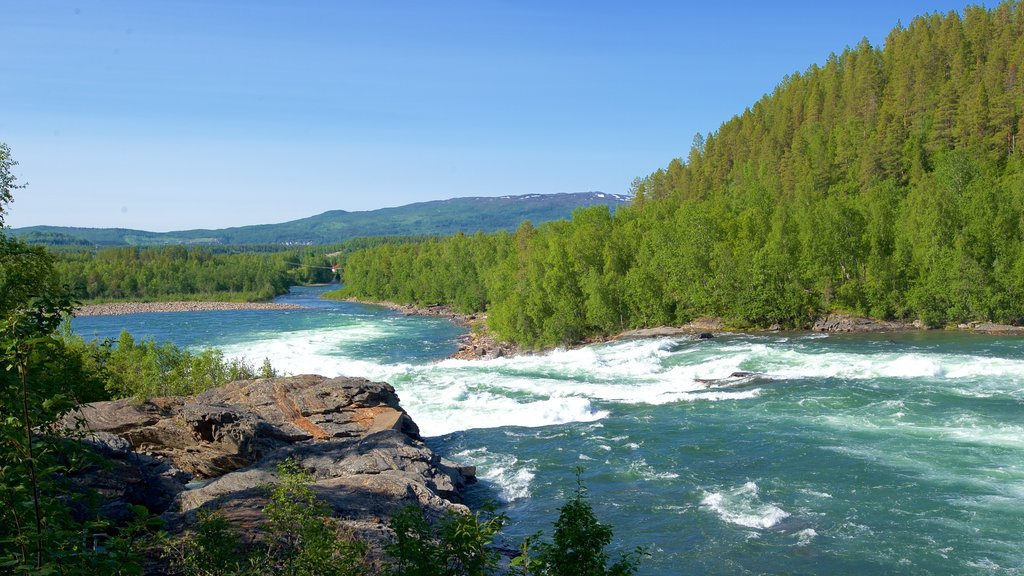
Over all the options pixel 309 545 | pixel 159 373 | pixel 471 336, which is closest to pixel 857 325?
pixel 471 336

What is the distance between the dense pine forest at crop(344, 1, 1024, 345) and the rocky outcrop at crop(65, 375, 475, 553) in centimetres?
3785

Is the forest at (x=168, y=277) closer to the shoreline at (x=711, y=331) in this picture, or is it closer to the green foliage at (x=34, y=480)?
the shoreline at (x=711, y=331)

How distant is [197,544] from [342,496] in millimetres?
9606

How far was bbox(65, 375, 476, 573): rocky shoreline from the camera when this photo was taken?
17.8m

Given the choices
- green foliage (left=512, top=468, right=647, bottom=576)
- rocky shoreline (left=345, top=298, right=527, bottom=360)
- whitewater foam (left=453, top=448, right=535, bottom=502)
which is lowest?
rocky shoreline (left=345, top=298, right=527, bottom=360)

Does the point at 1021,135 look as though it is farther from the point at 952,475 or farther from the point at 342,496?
the point at 342,496

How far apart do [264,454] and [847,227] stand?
56952mm

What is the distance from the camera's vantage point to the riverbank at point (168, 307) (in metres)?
125

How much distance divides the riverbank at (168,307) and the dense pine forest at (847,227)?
43.7 m

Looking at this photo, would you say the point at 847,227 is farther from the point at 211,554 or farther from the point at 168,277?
the point at 168,277

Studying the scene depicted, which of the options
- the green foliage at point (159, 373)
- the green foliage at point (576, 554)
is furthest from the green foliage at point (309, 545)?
the green foliage at point (159, 373)

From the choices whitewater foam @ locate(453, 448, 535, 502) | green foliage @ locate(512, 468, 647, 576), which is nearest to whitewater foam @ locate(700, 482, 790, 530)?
whitewater foam @ locate(453, 448, 535, 502)

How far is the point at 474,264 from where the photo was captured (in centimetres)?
11169

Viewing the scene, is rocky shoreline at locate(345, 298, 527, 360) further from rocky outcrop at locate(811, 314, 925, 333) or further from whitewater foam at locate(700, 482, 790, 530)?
whitewater foam at locate(700, 482, 790, 530)
